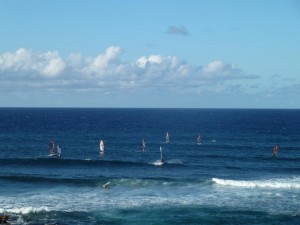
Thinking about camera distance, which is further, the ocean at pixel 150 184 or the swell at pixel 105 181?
the swell at pixel 105 181

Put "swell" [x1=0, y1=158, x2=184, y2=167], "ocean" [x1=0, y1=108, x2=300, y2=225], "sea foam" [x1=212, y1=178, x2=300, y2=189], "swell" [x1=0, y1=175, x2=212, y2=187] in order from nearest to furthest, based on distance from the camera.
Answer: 1. "ocean" [x1=0, y1=108, x2=300, y2=225]
2. "sea foam" [x1=212, y1=178, x2=300, y2=189]
3. "swell" [x1=0, y1=175, x2=212, y2=187]
4. "swell" [x1=0, y1=158, x2=184, y2=167]

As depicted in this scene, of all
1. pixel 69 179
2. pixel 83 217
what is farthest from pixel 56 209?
pixel 69 179

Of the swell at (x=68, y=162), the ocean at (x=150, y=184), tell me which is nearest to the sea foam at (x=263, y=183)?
the ocean at (x=150, y=184)

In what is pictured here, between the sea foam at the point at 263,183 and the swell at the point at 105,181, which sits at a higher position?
the swell at the point at 105,181

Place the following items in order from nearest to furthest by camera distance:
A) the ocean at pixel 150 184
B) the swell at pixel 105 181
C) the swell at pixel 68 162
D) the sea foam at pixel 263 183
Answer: the ocean at pixel 150 184 < the sea foam at pixel 263 183 < the swell at pixel 105 181 < the swell at pixel 68 162

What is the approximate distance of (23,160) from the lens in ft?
226

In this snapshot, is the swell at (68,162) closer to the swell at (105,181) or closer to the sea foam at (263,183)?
the swell at (105,181)

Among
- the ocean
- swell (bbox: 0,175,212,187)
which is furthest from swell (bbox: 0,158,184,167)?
swell (bbox: 0,175,212,187)

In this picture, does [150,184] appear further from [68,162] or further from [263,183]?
[68,162]

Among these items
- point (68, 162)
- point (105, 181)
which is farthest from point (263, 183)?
point (68, 162)

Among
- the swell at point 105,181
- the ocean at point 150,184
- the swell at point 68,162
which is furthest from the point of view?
the swell at point 68,162

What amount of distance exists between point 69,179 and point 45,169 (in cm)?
974

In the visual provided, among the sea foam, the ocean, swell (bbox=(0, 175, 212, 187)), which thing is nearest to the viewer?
the ocean

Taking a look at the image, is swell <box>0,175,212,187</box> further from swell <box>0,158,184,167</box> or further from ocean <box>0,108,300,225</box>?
swell <box>0,158,184,167</box>
